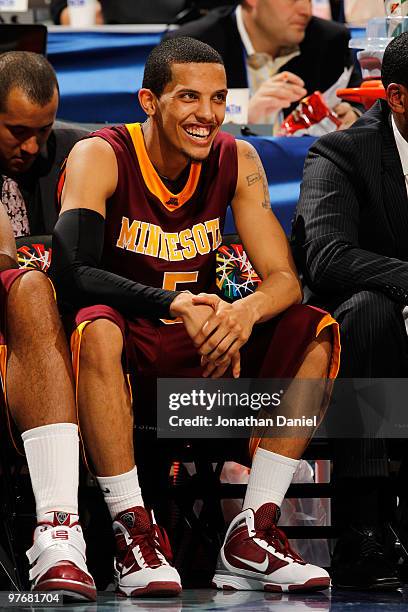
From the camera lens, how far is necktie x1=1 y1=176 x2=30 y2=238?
10.2 feet

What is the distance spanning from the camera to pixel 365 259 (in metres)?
2.61

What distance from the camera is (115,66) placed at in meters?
4.53

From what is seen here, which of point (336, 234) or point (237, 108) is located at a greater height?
point (237, 108)

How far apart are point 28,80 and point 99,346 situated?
121 centimetres

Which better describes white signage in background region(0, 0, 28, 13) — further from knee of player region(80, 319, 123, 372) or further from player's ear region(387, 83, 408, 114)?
knee of player region(80, 319, 123, 372)

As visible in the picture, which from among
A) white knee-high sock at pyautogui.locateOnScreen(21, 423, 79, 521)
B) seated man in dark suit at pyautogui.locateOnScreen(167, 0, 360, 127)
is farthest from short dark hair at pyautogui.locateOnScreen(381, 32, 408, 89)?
seated man in dark suit at pyautogui.locateOnScreen(167, 0, 360, 127)

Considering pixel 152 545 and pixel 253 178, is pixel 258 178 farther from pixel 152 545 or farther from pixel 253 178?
pixel 152 545

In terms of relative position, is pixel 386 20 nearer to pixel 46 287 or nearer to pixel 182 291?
pixel 182 291

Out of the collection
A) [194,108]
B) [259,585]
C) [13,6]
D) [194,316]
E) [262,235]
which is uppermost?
[13,6]

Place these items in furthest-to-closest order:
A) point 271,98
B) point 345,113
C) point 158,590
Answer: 1. point 271,98
2. point 345,113
3. point 158,590

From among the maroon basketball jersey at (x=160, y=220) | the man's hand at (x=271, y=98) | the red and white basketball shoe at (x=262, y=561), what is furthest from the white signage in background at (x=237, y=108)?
the red and white basketball shoe at (x=262, y=561)

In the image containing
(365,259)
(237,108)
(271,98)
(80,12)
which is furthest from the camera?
(80,12)

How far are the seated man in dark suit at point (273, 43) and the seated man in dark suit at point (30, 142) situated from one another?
3.95 feet

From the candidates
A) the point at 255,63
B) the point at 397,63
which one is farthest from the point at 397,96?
the point at 255,63
